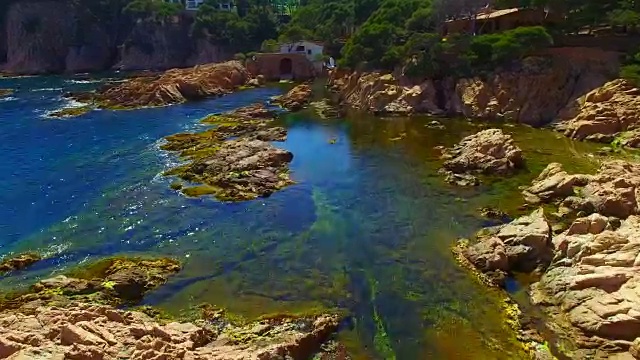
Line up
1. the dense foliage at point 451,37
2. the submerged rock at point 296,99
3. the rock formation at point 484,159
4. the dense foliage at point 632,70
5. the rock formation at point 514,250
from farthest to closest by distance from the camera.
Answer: the submerged rock at point 296,99, the dense foliage at point 451,37, the dense foliage at point 632,70, the rock formation at point 484,159, the rock formation at point 514,250

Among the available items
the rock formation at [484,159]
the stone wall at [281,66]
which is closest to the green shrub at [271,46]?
the stone wall at [281,66]

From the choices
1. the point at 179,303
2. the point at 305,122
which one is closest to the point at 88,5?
the point at 305,122

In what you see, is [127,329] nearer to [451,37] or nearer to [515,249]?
[515,249]

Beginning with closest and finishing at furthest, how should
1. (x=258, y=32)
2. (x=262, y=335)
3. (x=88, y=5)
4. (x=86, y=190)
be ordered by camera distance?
(x=262, y=335) < (x=86, y=190) < (x=258, y=32) < (x=88, y=5)

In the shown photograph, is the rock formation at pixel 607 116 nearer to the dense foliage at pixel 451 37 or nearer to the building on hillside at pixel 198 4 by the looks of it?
the dense foliage at pixel 451 37

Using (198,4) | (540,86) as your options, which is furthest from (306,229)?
(198,4)

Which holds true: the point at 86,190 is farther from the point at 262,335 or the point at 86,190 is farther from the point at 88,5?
the point at 88,5
